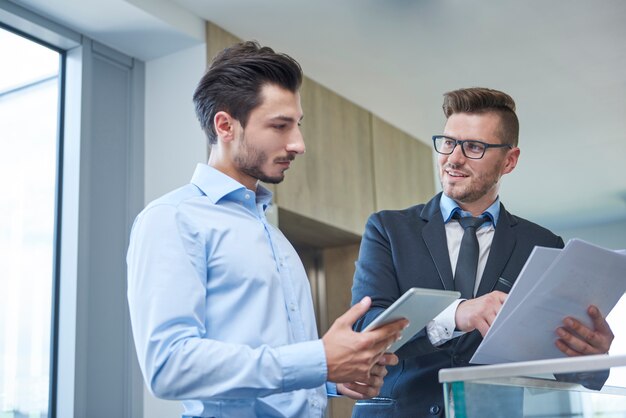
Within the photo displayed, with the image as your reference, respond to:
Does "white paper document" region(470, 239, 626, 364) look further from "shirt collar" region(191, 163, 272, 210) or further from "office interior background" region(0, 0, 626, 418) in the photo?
"office interior background" region(0, 0, 626, 418)

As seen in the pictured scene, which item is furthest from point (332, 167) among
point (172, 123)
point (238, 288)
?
point (238, 288)

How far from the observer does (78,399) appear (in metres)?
3.10

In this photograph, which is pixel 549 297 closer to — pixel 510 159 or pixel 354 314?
pixel 354 314

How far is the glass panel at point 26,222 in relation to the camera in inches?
119

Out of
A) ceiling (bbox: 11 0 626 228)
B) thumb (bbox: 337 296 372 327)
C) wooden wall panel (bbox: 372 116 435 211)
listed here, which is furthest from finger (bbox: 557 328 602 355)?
wooden wall panel (bbox: 372 116 435 211)

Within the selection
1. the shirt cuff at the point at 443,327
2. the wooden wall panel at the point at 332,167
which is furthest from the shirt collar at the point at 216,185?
the wooden wall panel at the point at 332,167

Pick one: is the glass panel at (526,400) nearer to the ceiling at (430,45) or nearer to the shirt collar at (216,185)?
the shirt collar at (216,185)

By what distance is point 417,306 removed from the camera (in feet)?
4.33

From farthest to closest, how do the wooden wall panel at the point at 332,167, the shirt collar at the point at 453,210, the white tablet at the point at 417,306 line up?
1. the wooden wall panel at the point at 332,167
2. the shirt collar at the point at 453,210
3. the white tablet at the point at 417,306

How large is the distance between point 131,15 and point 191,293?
2.18m

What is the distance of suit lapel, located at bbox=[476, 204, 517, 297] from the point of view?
6.22 ft

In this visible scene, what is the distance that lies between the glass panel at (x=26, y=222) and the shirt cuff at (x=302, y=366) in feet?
6.43

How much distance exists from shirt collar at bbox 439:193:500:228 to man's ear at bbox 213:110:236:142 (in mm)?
647

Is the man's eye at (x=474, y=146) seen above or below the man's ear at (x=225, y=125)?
above
